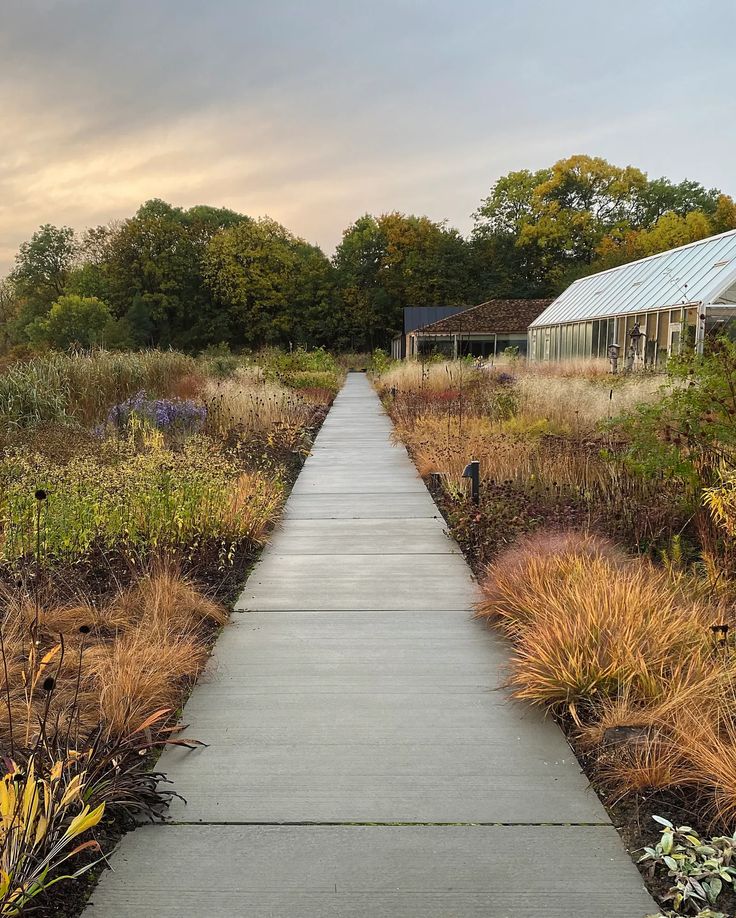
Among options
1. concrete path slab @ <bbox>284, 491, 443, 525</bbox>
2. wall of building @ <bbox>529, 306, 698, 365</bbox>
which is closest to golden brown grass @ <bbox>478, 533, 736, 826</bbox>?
concrete path slab @ <bbox>284, 491, 443, 525</bbox>

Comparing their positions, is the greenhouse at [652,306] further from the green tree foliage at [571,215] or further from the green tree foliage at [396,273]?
the green tree foliage at [396,273]

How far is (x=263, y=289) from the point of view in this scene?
5378 centimetres

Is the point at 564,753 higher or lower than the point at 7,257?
lower

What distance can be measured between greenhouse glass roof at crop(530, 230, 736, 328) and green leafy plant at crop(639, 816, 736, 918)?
1776cm

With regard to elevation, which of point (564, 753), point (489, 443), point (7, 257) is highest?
point (7, 257)

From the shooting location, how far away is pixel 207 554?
489cm

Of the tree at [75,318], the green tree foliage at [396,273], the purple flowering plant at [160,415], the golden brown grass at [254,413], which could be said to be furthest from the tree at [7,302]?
the purple flowering plant at [160,415]

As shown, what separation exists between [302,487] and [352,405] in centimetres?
1092

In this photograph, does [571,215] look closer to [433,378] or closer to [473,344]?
[473,344]

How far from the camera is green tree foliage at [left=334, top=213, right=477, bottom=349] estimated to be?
5419 centimetres

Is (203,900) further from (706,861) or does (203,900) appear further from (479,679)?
(479,679)

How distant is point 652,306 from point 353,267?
3943cm

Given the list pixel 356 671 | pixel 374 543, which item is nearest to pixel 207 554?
pixel 374 543

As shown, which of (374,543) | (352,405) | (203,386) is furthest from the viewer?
(352,405)
